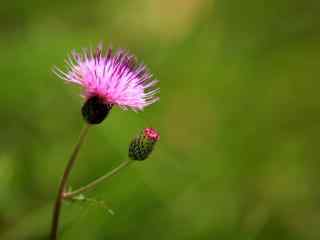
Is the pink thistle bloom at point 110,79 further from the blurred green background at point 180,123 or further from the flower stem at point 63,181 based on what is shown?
the blurred green background at point 180,123

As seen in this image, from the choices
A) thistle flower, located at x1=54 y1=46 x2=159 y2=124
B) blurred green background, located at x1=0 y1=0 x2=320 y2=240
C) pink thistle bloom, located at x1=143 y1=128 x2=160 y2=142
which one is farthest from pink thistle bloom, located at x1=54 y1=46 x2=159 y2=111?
blurred green background, located at x1=0 y1=0 x2=320 y2=240

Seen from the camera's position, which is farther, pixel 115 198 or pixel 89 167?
pixel 89 167

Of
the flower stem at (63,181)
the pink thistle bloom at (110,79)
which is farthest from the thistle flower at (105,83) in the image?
the flower stem at (63,181)

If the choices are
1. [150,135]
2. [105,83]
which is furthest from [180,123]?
[105,83]

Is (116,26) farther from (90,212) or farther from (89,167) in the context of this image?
(90,212)

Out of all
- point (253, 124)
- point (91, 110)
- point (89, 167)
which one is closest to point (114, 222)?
point (89, 167)

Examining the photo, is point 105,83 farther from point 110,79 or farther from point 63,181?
point 63,181

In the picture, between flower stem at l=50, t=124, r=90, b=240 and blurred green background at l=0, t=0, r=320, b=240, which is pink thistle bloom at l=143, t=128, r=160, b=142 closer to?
flower stem at l=50, t=124, r=90, b=240
